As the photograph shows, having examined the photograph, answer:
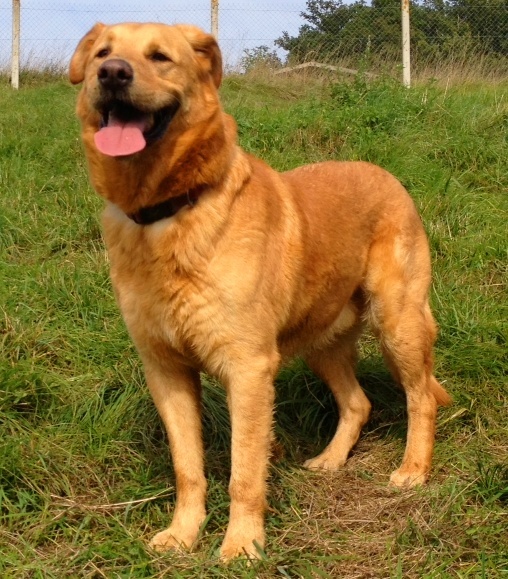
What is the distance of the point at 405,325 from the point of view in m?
4.23

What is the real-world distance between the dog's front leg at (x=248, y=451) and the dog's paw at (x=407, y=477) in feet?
3.20

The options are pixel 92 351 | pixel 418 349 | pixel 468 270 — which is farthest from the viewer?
pixel 468 270

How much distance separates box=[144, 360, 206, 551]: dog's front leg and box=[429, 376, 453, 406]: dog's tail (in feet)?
4.70

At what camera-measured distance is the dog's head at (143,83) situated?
299cm

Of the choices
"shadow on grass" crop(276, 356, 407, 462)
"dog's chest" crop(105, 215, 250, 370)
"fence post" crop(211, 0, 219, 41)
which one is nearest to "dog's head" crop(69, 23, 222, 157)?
"dog's chest" crop(105, 215, 250, 370)

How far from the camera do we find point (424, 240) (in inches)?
177

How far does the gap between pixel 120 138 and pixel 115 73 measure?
0.81 feet

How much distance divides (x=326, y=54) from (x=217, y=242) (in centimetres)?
1193

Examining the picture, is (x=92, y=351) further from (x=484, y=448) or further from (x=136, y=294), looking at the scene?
(x=484, y=448)

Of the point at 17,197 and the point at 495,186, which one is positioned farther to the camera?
the point at 495,186

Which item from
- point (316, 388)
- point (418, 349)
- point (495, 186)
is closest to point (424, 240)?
point (418, 349)

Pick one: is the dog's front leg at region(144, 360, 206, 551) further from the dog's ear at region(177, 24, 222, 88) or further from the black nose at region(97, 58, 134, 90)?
the dog's ear at region(177, 24, 222, 88)

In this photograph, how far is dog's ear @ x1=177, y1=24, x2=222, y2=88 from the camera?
134 inches

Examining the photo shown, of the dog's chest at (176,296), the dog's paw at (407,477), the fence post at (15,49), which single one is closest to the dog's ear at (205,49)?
the dog's chest at (176,296)
